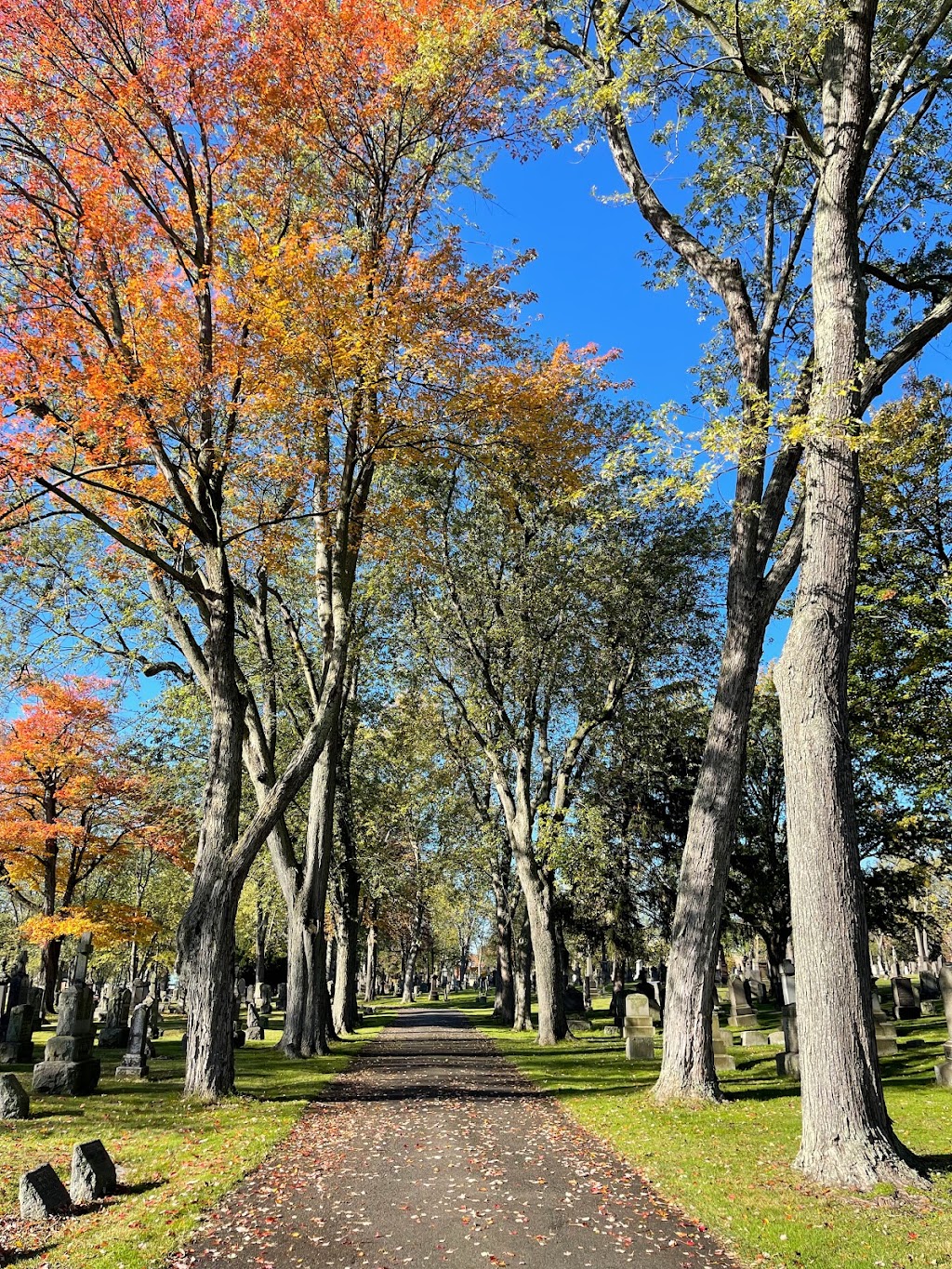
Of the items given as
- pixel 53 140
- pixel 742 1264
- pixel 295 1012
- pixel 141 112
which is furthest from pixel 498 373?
pixel 295 1012

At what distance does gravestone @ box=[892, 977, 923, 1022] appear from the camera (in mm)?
23156

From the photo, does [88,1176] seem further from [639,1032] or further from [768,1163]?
[639,1032]

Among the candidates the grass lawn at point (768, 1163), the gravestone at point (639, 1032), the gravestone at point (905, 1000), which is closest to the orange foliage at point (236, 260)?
the grass lawn at point (768, 1163)

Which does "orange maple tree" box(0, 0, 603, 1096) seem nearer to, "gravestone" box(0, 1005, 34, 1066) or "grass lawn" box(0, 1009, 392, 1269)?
"grass lawn" box(0, 1009, 392, 1269)

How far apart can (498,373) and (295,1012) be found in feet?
45.1

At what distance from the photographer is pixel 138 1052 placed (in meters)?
14.8

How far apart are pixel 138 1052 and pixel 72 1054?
2.33m

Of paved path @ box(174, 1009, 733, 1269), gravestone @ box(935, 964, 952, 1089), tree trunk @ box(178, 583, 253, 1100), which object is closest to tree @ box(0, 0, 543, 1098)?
tree trunk @ box(178, 583, 253, 1100)

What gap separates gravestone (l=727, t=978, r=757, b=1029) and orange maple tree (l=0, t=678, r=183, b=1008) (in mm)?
16511

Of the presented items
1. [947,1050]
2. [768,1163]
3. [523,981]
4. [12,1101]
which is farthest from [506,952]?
[768,1163]

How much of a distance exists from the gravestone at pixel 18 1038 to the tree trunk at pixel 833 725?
1609 cm

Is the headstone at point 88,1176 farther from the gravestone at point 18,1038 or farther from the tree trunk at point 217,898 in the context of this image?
the gravestone at point 18,1038

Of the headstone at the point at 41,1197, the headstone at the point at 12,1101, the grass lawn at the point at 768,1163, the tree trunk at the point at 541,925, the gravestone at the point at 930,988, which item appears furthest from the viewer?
the gravestone at the point at 930,988

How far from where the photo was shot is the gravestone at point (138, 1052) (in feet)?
48.0
